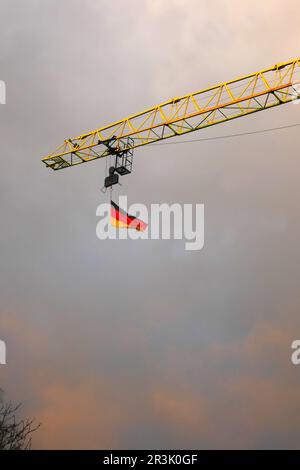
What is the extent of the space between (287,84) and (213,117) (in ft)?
21.5

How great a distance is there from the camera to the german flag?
106 ft

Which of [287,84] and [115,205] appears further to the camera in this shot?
[287,84]

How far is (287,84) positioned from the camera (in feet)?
114

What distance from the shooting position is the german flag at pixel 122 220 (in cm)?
3244

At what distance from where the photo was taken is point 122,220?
107 feet
